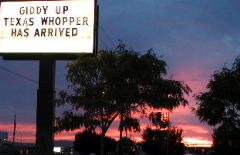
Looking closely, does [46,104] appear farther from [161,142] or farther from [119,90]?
[161,142]

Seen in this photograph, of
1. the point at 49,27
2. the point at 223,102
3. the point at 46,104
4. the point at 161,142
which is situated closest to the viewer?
Result: the point at 49,27

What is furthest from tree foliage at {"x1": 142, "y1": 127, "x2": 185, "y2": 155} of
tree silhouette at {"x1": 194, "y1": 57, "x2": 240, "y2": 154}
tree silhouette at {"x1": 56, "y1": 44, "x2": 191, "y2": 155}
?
tree silhouette at {"x1": 56, "y1": 44, "x2": 191, "y2": 155}

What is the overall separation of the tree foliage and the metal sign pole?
8335cm

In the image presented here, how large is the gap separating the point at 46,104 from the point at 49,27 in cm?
422

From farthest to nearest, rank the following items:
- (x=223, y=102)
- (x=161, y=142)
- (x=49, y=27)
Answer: (x=161, y=142), (x=223, y=102), (x=49, y=27)

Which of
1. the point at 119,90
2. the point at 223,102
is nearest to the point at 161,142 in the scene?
the point at 223,102

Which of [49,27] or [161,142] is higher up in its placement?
[49,27]

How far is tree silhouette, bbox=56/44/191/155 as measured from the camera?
105 ft

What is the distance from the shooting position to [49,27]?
101ft

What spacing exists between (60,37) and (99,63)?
3.28 metres

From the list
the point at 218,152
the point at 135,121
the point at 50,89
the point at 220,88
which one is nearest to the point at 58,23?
the point at 50,89

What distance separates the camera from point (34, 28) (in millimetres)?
30859

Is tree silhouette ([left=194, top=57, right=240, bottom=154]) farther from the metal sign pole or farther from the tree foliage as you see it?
the tree foliage

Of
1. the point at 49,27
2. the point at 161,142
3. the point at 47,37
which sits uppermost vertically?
the point at 49,27
